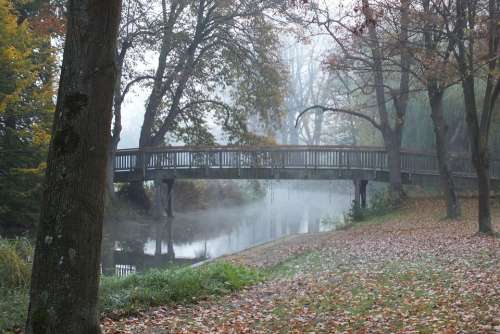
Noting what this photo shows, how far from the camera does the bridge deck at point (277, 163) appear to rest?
93.5ft

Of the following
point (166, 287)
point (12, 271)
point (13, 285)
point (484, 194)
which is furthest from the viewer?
point (484, 194)

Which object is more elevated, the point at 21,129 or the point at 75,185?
→ the point at 21,129

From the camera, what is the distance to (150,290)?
9.27 metres

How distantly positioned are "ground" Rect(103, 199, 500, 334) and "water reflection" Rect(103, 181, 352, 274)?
632cm

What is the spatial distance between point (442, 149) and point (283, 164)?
1008 cm

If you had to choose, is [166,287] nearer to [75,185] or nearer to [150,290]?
[150,290]

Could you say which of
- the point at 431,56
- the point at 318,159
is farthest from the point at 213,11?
the point at 431,56

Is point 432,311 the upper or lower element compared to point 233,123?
lower

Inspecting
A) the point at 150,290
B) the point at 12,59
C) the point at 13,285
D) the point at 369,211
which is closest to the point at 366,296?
the point at 150,290

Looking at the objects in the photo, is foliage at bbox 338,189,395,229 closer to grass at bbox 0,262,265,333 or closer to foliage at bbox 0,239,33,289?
grass at bbox 0,262,265,333

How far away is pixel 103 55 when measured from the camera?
5.35m

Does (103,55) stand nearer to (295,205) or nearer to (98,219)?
(98,219)

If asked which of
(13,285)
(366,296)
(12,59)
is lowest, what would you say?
(366,296)

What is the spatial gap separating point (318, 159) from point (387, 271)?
1839 centimetres
